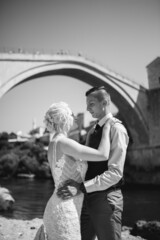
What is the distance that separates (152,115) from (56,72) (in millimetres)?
8709

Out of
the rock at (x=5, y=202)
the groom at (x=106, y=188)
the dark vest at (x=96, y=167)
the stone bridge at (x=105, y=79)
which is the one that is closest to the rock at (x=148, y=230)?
the groom at (x=106, y=188)

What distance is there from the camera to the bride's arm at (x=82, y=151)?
160cm

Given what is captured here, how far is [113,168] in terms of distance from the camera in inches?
65.6

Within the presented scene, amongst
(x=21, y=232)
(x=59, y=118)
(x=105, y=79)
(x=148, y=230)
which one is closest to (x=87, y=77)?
(x=105, y=79)

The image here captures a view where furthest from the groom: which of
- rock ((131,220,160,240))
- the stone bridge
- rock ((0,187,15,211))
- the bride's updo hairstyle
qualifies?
the stone bridge

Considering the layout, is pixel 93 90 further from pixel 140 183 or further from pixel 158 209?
pixel 140 183

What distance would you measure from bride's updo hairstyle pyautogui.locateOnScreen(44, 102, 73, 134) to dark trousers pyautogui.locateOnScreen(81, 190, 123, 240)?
0.46 m

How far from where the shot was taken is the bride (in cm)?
157

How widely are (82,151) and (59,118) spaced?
10.3 inches

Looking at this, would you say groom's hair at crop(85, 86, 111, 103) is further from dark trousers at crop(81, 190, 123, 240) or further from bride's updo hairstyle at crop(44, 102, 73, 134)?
dark trousers at crop(81, 190, 123, 240)

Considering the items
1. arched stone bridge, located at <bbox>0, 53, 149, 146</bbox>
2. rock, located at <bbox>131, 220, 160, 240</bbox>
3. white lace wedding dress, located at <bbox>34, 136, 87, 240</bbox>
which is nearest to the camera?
white lace wedding dress, located at <bbox>34, 136, 87, 240</bbox>

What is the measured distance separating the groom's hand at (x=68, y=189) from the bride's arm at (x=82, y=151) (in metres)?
0.17

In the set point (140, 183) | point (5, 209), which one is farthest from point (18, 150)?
point (5, 209)

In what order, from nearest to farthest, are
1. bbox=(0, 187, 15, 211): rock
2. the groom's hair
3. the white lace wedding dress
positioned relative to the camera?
the white lace wedding dress < the groom's hair < bbox=(0, 187, 15, 211): rock
